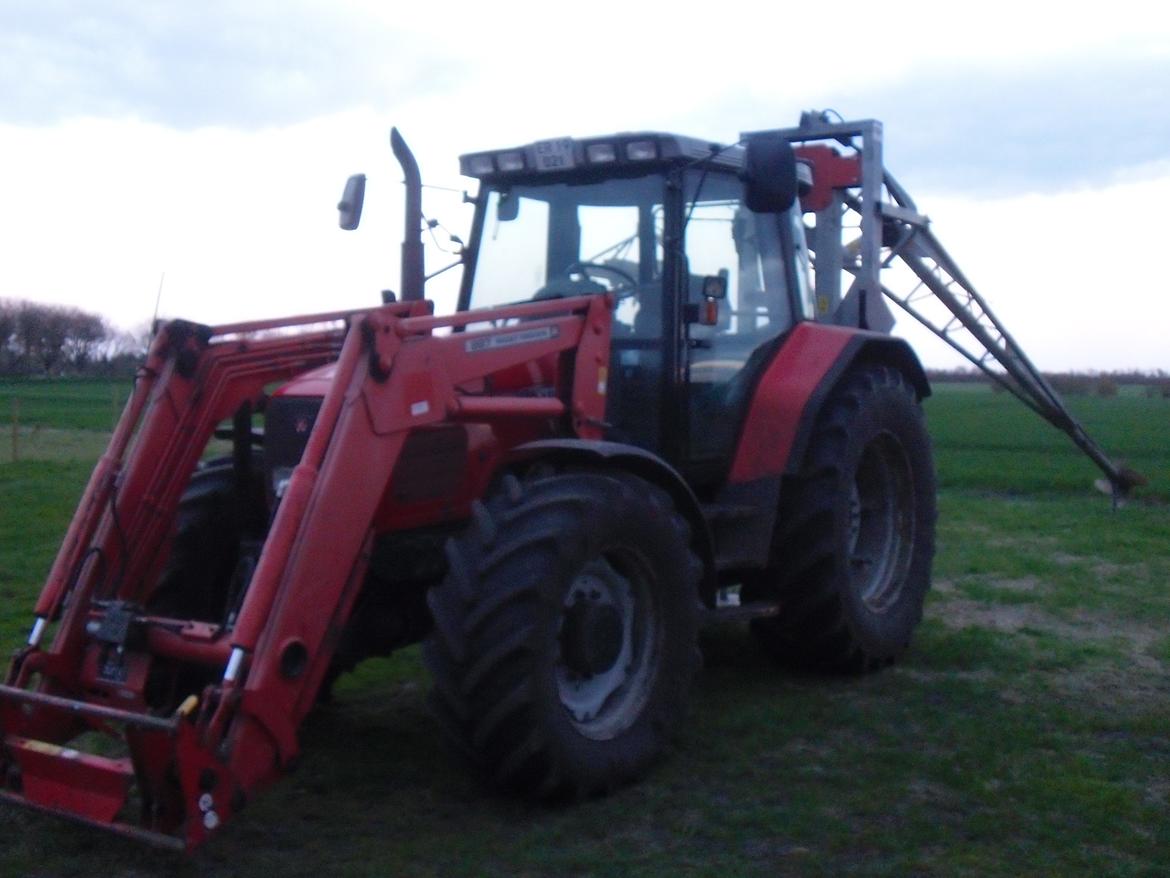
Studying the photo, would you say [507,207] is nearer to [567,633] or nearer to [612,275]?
[612,275]

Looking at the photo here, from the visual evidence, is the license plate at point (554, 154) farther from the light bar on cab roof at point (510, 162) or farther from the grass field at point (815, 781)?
the grass field at point (815, 781)

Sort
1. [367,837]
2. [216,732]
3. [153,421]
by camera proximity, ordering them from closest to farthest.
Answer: [216,732], [367,837], [153,421]

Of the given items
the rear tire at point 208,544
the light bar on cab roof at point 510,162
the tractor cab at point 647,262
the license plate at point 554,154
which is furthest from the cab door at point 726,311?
the rear tire at point 208,544

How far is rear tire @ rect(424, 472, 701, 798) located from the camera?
4.58 metres

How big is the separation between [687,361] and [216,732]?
289 centimetres

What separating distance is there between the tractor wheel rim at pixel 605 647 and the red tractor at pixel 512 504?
0.01 m

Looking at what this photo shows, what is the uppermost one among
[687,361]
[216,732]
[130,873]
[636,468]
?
[687,361]

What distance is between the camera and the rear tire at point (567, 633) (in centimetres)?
458

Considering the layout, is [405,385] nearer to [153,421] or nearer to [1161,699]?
[153,421]

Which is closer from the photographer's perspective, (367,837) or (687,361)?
(367,837)

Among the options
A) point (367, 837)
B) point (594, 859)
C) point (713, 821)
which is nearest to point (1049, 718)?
point (713, 821)

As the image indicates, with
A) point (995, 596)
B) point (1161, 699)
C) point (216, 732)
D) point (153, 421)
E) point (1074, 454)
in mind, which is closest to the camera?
point (216, 732)

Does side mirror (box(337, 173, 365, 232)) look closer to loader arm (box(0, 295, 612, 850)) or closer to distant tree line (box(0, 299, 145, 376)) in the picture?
loader arm (box(0, 295, 612, 850))

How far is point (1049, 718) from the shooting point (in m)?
6.07
